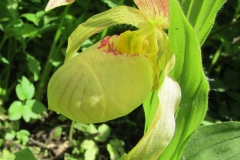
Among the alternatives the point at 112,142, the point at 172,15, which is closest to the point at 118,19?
the point at 172,15

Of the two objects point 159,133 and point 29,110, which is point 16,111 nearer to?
point 29,110

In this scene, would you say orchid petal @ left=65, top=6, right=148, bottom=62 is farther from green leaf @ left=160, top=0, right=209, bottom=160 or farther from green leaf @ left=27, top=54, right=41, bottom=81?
Answer: green leaf @ left=27, top=54, right=41, bottom=81

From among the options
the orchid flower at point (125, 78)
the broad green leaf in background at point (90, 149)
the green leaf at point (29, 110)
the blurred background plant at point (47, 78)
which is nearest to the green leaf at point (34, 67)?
the blurred background plant at point (47, 78)

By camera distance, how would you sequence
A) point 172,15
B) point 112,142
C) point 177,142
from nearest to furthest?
point 172,15 < point 177,142 < point 112,142

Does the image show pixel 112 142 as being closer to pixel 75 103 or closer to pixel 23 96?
pixel 23 96

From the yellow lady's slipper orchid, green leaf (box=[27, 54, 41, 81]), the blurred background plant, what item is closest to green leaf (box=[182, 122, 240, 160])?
the yellow lady's slipper orchid

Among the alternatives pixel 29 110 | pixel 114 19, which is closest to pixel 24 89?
pixel 29 110

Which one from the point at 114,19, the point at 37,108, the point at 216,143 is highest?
the point at 114,19
